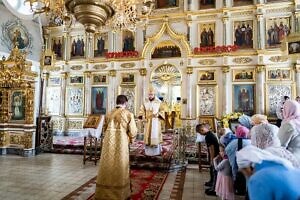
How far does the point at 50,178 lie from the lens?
5410mm

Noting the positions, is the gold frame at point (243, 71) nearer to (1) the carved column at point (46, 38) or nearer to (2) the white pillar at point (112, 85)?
(2) the white pillar at point (112, 85)

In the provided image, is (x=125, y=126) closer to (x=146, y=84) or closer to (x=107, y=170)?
(x=107, y=170)

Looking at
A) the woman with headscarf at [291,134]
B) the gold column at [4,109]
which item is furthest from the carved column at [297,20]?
the gold column at [4,109]

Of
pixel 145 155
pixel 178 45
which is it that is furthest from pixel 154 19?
pixel 145 155

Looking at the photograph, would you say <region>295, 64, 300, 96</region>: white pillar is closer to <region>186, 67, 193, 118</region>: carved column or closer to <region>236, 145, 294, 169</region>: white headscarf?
<region>186, 67, 193, 118</region>: carved column

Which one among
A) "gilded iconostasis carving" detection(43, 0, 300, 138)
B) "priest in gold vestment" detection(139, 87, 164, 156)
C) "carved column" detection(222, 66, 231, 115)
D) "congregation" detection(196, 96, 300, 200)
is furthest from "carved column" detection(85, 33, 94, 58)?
"congregation" detection(196, 96, 300, 200)

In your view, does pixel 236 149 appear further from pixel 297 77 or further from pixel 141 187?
pixel 297 77

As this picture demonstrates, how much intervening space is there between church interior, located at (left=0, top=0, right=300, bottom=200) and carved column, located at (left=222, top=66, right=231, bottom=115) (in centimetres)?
5

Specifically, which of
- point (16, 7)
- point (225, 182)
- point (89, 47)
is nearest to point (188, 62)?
point (89, 47)

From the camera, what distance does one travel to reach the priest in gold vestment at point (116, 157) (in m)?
3.89

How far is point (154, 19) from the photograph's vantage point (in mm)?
12891

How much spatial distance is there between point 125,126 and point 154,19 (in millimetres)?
9973

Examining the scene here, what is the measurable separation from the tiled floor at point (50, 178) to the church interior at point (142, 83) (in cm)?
3

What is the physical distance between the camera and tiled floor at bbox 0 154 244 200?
14.5ft
